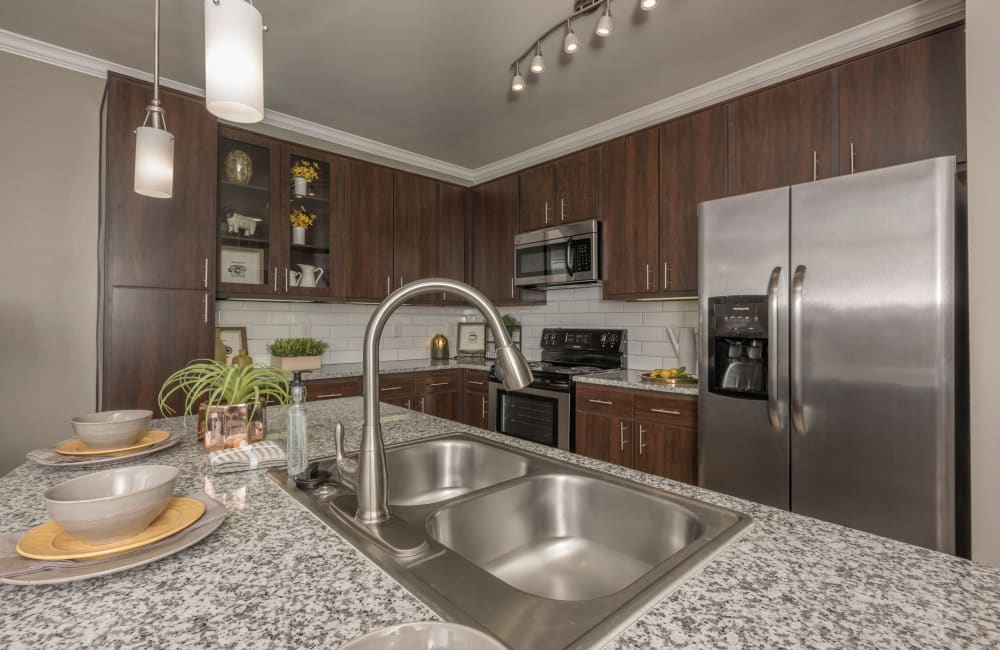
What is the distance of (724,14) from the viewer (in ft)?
7.30

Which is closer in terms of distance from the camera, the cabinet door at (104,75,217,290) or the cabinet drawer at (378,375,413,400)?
the cabinet door at (104,75,217,290)

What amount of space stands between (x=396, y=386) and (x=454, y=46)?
7.18ft

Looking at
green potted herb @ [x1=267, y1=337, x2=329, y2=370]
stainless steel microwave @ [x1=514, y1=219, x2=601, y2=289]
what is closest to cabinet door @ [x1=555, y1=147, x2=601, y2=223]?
stainless steel microwave @ [x1=514, y1=219, x2=601, y2=289]

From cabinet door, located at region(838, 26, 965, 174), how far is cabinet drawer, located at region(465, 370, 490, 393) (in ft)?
8.17

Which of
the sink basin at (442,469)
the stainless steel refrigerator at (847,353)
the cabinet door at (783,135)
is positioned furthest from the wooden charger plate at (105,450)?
the cabinet door at (783,135)

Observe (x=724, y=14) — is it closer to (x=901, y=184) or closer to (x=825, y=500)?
(x=901, y=184)

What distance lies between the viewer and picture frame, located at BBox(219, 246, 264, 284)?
292 centimetres

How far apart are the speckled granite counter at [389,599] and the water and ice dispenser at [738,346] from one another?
1444 mm

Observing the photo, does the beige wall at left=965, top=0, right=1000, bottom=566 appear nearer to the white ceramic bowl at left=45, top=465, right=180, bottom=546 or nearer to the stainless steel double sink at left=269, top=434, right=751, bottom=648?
the stainless steel double sink at left=269, top=434, right=751, bottom=648

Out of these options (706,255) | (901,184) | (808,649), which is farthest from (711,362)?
(808,649)

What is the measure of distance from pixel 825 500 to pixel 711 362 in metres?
0.70

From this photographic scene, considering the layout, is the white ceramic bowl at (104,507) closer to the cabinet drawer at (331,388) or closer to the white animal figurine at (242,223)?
the cabinet drawer at (331,388)

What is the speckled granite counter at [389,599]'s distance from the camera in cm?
51

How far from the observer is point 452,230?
4113mm
